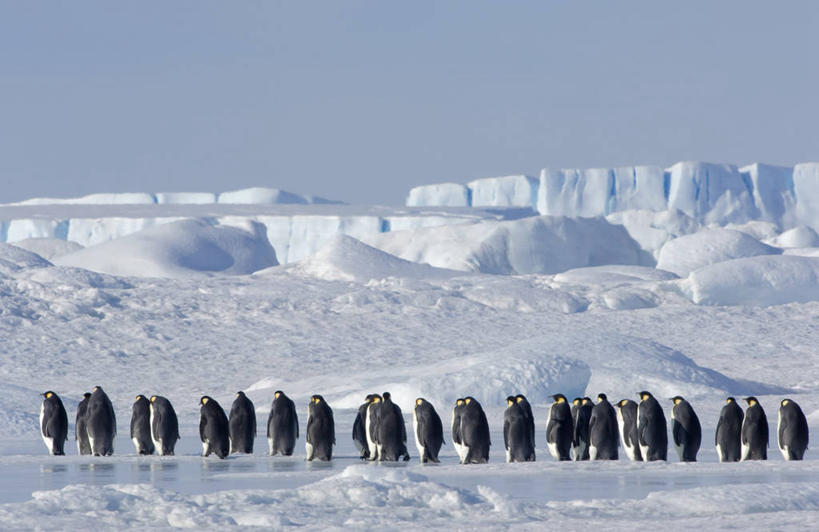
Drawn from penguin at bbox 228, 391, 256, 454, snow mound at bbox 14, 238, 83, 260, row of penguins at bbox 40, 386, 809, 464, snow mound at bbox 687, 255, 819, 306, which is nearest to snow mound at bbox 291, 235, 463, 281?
snow mound at bbox 687, 255, 819, 306

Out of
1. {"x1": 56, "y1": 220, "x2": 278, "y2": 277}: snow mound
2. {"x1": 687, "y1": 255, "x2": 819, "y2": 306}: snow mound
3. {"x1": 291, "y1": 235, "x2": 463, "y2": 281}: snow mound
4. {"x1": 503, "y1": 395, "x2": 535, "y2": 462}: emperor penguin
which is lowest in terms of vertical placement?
{"x1": 503, "y1": 395, "x2": 535, "y2": 462}: emperor penguin

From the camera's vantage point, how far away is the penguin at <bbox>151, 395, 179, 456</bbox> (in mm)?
14914

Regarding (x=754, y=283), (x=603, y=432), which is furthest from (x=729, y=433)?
Result: (x=754, y=283)

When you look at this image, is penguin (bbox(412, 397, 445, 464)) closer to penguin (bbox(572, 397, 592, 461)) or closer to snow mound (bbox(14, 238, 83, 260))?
penguin (bbox(572, 397, 592, 461))

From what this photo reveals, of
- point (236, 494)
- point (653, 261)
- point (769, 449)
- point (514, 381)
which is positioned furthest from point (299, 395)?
point (653, 261)

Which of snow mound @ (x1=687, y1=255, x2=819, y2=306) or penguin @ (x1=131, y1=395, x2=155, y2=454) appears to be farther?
snow mound @ (x1=687, y1=255, x2=819, y2=306)

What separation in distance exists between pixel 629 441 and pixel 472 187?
77.2 m

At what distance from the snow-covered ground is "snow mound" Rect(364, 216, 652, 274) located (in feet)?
0.30

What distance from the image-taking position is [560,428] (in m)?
14.2

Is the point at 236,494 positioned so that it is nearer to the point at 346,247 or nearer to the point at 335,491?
the point at 335,491

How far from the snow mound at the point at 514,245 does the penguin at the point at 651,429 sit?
36.8m

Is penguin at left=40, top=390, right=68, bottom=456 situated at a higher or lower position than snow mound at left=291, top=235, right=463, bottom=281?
lower

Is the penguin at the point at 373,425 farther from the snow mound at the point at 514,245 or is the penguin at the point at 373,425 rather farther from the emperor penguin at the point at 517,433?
the snow mound at the point at 514,245

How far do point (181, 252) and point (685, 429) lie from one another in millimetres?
39052
